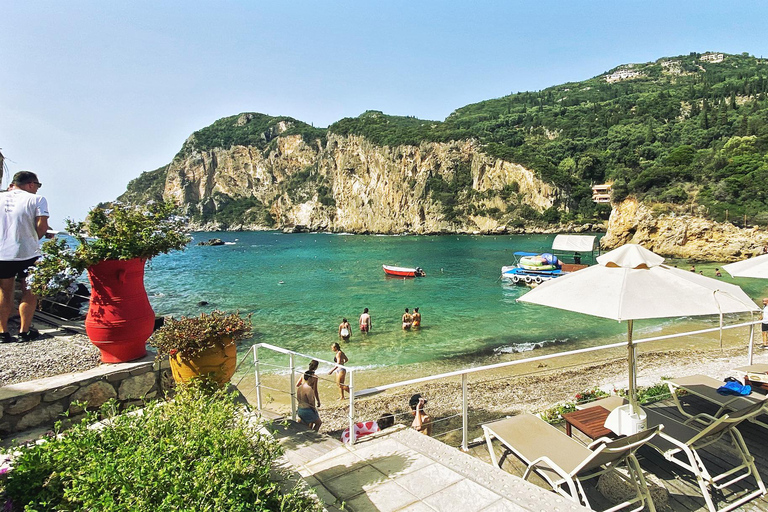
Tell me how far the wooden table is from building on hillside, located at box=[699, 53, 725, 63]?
8764 inches

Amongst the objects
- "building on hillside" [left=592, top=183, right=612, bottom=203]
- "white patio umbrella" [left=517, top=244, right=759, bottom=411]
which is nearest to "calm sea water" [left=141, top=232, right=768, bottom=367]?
"white patio umbrella" [left=517, top=244, right=759, bottom=411]

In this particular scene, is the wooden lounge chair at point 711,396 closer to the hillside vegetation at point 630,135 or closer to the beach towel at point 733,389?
the beach towel at point 733,389

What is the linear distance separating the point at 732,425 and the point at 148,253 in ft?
19.2

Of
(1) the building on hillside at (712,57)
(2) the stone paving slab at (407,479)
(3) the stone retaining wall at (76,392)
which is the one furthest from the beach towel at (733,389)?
(1) the building on hillside at (712,57)

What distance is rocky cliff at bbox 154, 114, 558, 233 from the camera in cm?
10344

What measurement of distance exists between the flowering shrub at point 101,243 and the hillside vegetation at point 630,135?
54.9 m

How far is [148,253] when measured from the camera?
3986 mm

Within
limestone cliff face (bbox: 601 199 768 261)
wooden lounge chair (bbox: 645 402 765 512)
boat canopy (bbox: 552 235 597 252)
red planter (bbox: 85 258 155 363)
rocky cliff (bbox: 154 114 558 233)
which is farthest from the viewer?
rocky cliff (bbox: 154 114 558 233)

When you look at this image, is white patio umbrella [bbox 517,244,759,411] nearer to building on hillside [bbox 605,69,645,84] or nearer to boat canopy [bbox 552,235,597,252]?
boat canopy [bbox 552,235,597,252]

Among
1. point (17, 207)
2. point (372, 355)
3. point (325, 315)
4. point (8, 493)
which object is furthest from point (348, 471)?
point (325, 315)

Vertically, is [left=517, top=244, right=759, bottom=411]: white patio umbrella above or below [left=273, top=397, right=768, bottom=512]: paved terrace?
above

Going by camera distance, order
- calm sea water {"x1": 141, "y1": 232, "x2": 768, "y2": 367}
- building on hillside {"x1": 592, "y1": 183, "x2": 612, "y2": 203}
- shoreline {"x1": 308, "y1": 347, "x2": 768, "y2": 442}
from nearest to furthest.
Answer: shoreline {"x1": 308, "y1": 347, "x2": 768, "y2": 442} < calm sea water {"x1": 141, "y1": 232, "x2": 768, "y2": 367} < building on hillside {"x1": 592, "y1": 183, "x2": 612, "y2": 203}

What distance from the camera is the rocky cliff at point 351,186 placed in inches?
4072

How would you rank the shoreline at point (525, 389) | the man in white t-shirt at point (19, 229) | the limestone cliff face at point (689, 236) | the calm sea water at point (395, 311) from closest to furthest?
the man in white t-shirt at point (19, 229) < the shoreline at point (525, 389) < the calm sea water at point (395, 311) < the limestone cliff face at point (689, 236)
